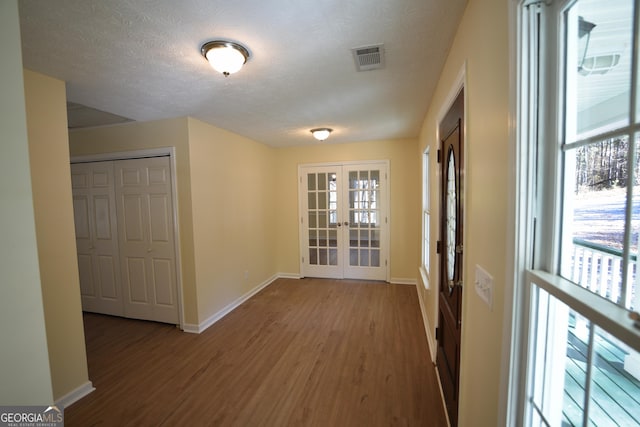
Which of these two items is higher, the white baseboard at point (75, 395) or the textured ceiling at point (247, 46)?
the textured ceiling at point (247, 46)

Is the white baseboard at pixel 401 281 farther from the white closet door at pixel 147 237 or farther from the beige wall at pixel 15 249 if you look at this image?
the beige wall at pixel 15 249

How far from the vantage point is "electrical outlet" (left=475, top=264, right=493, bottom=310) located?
38.9 inches

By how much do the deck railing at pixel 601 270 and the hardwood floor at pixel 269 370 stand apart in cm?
167

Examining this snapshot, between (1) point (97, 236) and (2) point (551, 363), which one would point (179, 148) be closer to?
(1) point (97, 236)

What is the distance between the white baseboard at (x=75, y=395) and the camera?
75.5 inches

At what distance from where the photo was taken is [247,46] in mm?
1572

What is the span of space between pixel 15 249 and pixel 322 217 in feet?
13.1

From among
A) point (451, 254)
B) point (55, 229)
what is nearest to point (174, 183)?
point (55, 229)

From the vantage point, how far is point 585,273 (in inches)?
24.1

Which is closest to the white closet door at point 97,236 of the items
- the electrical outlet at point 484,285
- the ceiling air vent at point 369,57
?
the ceiling air vent at point 369,57

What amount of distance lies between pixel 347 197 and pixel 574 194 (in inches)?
155

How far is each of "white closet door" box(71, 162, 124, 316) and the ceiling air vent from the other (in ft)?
10.6

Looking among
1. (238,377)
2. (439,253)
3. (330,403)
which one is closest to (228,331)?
(238,377)

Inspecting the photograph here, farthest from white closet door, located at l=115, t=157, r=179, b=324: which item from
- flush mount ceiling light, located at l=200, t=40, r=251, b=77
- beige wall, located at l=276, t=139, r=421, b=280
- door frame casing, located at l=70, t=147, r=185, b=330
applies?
beige wall, located at l=276, t=139, r=421, b=280
